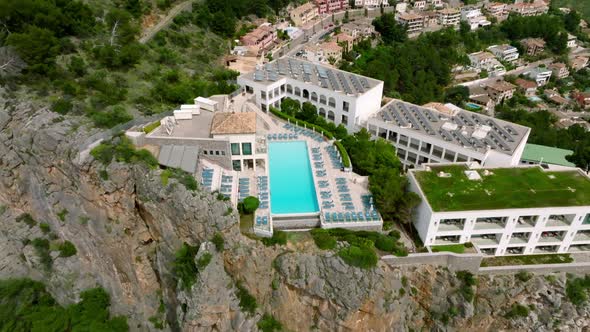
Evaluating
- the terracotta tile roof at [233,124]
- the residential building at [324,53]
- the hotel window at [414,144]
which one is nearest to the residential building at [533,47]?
the residential building at [324,53]

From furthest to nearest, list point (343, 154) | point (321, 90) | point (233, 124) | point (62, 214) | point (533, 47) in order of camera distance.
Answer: point (533, 47), point (321, 90), point (343, 154), point (233, 124), point (62, 214)

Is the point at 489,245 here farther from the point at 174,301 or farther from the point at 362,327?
the point at 174,301

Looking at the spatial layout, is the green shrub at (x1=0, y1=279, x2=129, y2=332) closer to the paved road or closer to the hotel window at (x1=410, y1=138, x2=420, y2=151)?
the hotel window at (x1=410, y1=138, x2=420, y2=151)

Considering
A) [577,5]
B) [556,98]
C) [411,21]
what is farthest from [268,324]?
[577,5]

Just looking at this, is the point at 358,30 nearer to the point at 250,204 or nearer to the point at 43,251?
the point at 250,204

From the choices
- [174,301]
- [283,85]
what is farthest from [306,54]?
[174,301]

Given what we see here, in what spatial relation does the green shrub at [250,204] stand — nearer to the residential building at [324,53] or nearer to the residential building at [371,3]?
the residential building at [324,53]

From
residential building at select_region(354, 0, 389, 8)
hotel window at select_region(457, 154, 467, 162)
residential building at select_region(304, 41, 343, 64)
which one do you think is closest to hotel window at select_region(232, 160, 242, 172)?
hotel window at select_region(457, 154, 467, 162)
